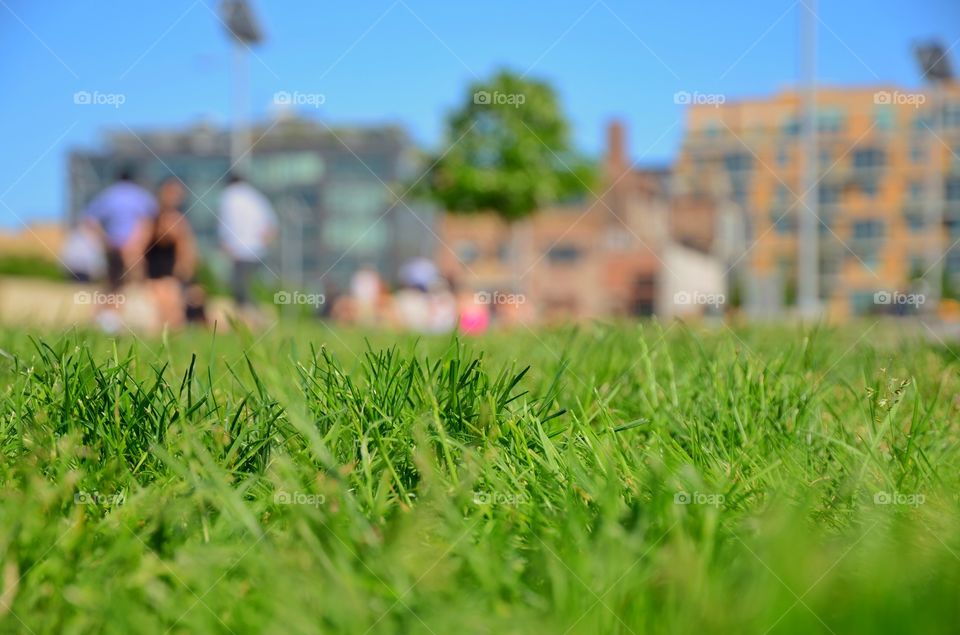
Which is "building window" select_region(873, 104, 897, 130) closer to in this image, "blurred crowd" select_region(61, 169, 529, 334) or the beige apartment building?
the beige apartment building

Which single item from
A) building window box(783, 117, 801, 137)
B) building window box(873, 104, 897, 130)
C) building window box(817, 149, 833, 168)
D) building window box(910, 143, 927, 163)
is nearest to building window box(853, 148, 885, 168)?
building window box(873, 104, 897, 130)

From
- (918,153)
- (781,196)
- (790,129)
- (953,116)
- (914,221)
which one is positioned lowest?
(914,221)

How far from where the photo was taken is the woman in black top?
832 centimetres

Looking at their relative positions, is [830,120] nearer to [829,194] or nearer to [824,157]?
[824,157]

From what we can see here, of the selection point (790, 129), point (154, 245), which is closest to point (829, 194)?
point (790, 129)

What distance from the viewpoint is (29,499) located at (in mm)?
1135

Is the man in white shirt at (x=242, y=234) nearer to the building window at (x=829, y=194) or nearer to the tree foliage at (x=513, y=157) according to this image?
the tree foliage at (x=513, y=157)

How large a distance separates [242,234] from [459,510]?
8.52m

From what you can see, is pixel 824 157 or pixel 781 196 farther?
pixel 781 196

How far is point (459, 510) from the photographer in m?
1.21

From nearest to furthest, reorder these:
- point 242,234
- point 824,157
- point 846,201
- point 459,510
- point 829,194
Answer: point 459,510
point 242,234
point 824,157
point 846,201
point 829,194

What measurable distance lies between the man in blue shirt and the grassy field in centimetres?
653

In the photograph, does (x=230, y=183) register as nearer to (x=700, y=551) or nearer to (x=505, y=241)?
(x=700, y=551)

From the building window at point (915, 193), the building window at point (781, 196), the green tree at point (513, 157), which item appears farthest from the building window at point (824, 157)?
the green tree at point (513, 157)
